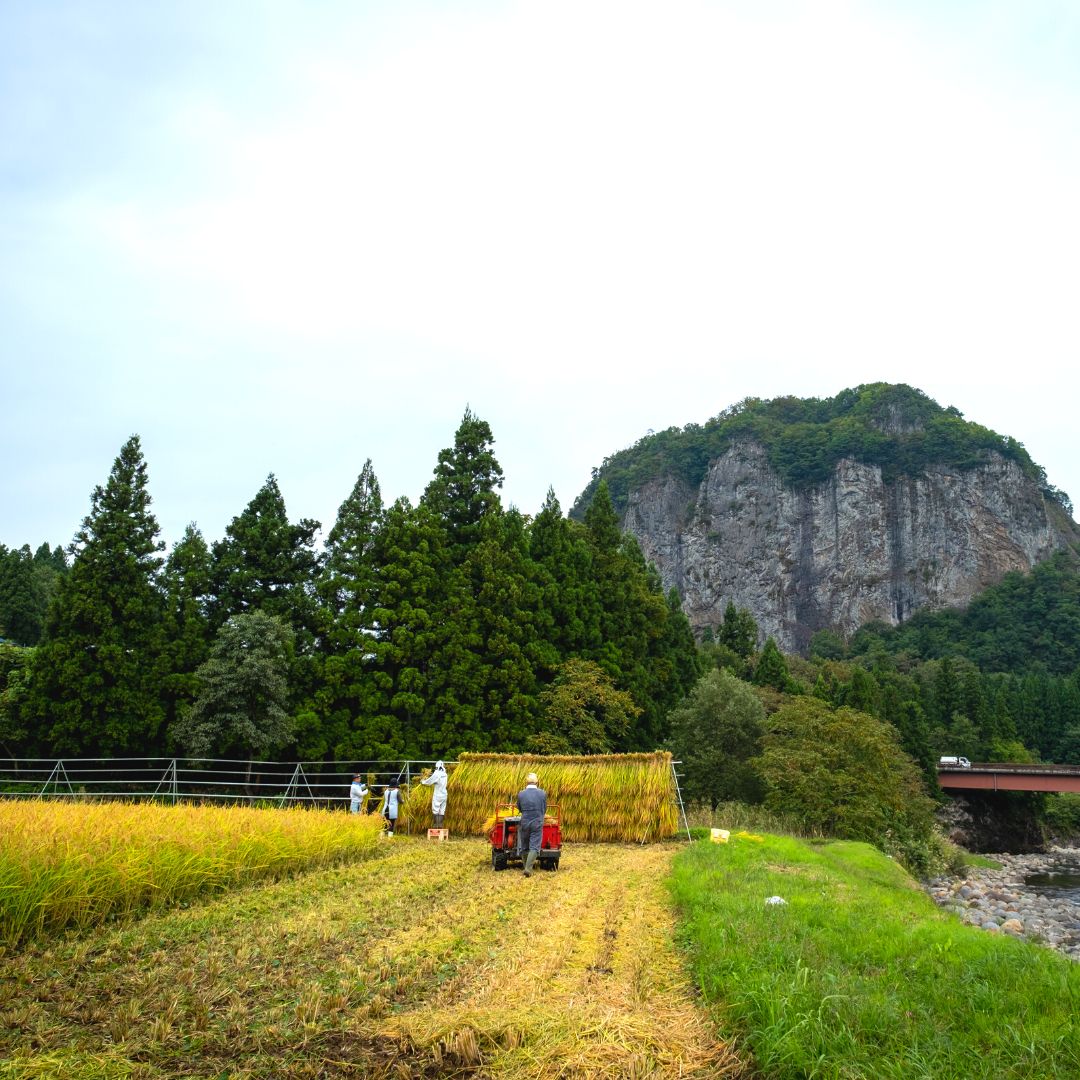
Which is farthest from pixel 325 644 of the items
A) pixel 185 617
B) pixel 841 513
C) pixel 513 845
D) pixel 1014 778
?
pixel 841 513

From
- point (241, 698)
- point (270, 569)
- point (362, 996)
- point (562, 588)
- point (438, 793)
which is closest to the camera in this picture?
point (362, 996)

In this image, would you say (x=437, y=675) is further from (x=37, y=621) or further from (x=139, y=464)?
(x=37, y=621)

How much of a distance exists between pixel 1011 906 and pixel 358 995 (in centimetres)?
2682

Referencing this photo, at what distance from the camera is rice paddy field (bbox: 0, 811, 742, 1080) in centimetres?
453

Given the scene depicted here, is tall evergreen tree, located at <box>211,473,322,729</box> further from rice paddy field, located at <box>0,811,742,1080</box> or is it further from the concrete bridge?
the concrete bridge

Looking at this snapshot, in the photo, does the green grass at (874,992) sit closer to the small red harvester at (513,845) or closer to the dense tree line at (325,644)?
the small red harvester at (513,845)

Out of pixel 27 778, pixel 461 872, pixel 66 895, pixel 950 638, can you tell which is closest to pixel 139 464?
pixel 27 778

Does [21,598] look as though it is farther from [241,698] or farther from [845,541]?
[845,541]

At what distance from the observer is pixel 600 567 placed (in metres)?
41.2

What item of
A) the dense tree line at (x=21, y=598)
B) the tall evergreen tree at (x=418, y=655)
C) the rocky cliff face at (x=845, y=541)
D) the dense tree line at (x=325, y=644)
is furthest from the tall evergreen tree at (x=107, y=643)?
the rocky cliff face at (x=845, y=541)

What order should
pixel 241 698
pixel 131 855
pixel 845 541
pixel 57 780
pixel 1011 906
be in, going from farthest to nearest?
pixel 845 541
pixel 241 698
pixel 1011 906
pixel 57 780
pixel 131 855

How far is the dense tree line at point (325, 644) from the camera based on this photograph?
92.8 ft

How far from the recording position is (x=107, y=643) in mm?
29016

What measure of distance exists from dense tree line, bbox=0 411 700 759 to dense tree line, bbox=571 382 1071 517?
107 m
